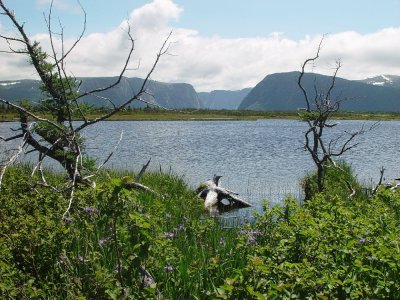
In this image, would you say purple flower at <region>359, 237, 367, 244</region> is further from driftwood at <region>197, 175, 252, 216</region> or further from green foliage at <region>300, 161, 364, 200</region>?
driftwood at <region>197, 175, 252, 216</region>

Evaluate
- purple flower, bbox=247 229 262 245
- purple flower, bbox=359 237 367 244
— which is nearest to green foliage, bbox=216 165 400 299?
purple flower, bbox=359 237 367 244

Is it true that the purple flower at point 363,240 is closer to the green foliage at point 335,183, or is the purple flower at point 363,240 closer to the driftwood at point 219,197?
the green foliage at point 335,183

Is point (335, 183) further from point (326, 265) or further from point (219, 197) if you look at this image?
point (326, 265)

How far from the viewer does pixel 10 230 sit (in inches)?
270

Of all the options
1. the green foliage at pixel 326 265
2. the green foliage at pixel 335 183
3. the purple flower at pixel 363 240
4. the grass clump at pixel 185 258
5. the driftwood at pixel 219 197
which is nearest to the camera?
the green foliage at pixel 326 265

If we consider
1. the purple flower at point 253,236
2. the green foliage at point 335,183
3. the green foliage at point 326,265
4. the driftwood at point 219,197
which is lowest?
the driftwood at point 219,197

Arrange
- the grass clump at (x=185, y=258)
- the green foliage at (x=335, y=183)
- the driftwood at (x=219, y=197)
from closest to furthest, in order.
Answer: the grass clump at (x=185, y=258) → the green foliage at (x=335, y=183) → the driftwood at (x=219, y=197)

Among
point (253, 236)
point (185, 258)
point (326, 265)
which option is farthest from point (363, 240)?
point (185, 258)

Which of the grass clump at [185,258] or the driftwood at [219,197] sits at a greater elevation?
the grass clump at [185,258]

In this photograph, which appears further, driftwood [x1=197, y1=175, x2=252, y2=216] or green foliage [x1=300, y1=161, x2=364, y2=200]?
driftwood [x1=197, y1=175, x2=252, y2=216]

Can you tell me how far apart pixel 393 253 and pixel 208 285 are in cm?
233

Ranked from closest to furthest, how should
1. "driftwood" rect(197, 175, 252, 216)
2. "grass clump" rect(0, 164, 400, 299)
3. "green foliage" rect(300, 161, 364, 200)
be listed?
1. "grass clump" rect(0, 164, 400, 299)
2. "green foliage" rect(300, 161, 364, 200)
3. "driftwood" rect(197, 175, 252, 216)

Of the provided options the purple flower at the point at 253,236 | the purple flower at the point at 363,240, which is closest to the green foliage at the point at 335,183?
the purple flower at the point at 253,236

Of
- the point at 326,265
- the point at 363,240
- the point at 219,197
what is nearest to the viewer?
the point at 326,265
